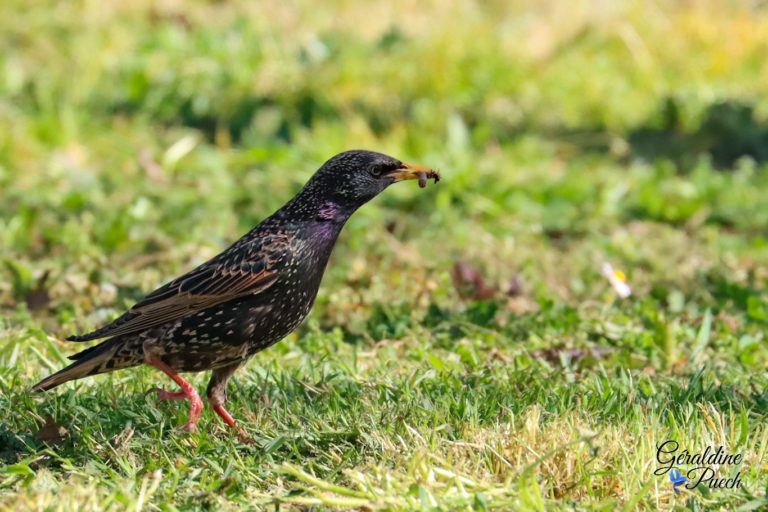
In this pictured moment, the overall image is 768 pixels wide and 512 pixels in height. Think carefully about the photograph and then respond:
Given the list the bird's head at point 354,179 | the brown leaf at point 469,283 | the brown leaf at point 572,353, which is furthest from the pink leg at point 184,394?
the brown leaf at point 469,283

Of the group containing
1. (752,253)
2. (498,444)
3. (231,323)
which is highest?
(231,323)

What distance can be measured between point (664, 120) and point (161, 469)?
7085 millimetres

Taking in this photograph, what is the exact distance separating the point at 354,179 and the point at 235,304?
2.46ft

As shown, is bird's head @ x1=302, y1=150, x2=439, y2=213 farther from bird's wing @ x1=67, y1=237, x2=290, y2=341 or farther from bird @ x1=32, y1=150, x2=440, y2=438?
bird's wing @ x1=67, y1=237, x2=290, y2=341

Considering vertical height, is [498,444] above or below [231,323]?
below

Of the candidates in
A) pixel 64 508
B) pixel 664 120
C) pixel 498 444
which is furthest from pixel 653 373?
pixel 664 120

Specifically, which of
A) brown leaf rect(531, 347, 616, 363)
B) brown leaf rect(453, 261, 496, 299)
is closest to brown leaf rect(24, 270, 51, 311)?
→ brown leaf rect(453, 261, 496, 299)

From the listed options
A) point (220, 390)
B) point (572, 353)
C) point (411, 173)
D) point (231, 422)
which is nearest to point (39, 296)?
point (220, 390)

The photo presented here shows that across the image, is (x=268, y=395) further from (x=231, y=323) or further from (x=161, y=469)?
(x=161, y=469)

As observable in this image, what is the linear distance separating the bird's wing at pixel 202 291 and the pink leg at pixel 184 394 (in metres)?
0.16

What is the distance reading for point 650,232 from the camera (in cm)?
806

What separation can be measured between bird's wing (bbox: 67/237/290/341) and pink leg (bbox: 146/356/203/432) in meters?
0.16

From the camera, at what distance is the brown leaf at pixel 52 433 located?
175 inches

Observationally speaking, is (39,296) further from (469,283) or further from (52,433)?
(469,283)
